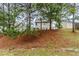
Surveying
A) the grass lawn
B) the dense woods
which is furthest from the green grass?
the dense woods

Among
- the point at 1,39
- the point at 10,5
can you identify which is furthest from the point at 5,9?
the point at 1,39

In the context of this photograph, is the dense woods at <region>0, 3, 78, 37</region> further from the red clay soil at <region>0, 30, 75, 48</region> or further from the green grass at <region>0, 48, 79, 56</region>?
the green grass at <region>0, 48, 79, 56</region>

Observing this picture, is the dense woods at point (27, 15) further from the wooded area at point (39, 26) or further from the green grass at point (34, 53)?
the green grass at point (34, 53)

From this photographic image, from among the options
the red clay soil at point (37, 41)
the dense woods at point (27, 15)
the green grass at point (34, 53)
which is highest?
the dense woods at point (27, 15)

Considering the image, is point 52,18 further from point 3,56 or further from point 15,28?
point 3,56

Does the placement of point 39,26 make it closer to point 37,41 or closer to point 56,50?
point 37,41

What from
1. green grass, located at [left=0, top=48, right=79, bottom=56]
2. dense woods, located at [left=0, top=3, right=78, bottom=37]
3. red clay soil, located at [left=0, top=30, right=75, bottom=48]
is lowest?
green grass, located at [left=0, top=48, right=79, bottom=56]

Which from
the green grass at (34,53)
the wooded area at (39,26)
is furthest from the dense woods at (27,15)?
the green grass at (34,53)
